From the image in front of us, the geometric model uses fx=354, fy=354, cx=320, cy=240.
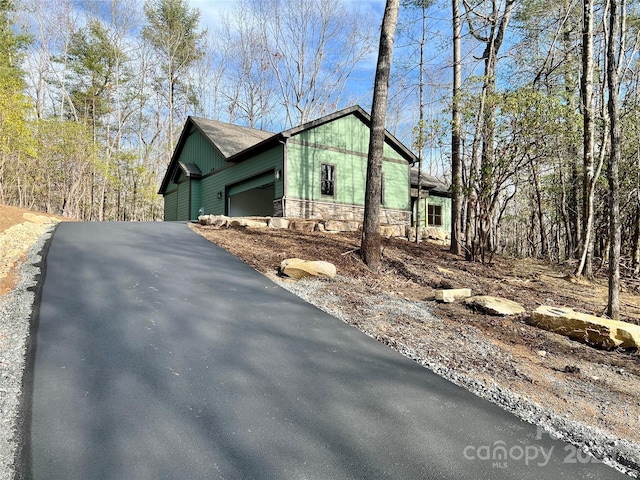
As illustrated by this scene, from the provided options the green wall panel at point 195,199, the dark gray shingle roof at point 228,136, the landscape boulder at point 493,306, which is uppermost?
the dark gray shingle roof at point 228,136

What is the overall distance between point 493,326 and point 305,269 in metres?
2.56

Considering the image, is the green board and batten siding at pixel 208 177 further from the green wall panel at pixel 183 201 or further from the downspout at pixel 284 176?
the downspout at pixel 284 176

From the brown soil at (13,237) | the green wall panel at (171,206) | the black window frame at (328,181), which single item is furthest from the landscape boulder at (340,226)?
the green wall panel at (171,206)

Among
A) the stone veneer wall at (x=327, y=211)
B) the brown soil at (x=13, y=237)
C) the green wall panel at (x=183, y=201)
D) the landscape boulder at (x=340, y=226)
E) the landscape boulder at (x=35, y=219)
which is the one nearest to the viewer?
the brown soil at (x=13, y=237)

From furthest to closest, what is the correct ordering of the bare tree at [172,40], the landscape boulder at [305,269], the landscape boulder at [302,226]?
the bare tree at [172,40] → the landscape boulder at [302,226] → the landscape boulder at [305,269]

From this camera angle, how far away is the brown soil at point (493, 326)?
2.66 metres

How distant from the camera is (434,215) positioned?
54.5 ft

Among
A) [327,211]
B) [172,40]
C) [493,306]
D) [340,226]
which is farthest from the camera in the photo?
[172,40]

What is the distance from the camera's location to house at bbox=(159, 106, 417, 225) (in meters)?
11.6

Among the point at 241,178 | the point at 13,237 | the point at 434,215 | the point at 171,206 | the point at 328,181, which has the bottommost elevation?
the point at 13,237

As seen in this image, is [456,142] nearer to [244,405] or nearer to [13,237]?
[244,405]

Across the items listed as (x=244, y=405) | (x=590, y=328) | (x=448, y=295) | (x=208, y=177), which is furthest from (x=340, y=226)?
(x=244, y=405)

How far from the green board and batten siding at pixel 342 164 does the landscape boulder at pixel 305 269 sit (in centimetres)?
633

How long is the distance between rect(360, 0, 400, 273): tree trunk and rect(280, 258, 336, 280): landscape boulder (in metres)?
1.07
